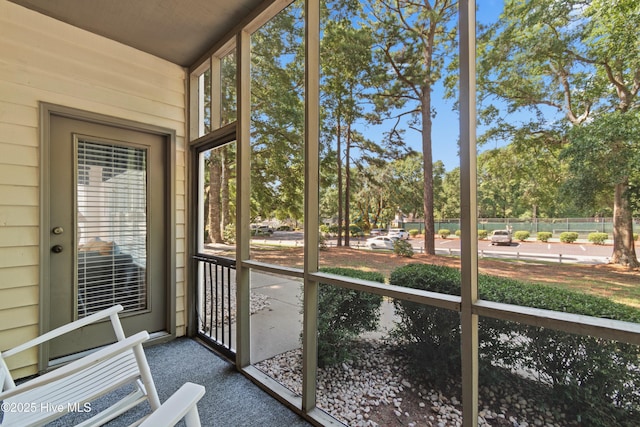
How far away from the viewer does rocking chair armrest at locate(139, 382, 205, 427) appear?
2.57ft

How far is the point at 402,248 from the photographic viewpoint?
1496 millimetres

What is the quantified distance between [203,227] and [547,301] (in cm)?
271

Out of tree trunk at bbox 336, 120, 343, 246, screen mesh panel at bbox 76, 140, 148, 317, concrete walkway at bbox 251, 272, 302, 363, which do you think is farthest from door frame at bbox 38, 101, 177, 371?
tree trunk at bbox 336, 120, 343, 246

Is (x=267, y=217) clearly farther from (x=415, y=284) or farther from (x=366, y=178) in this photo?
(x=415, y=284)

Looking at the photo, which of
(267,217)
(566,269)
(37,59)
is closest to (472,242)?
(566,269)

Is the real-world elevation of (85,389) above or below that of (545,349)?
below

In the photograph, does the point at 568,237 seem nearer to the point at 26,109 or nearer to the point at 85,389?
the point at 85,389

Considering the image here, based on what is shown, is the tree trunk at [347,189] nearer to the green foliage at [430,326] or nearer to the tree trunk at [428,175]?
the green foliage at [430,326]

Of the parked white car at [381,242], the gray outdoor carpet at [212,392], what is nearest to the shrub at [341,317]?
the parked white car at [381,242]

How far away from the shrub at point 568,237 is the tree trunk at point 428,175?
1.57 feet

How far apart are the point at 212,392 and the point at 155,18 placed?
2.70 meters

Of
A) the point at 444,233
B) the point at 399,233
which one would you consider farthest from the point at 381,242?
the point at 444,233

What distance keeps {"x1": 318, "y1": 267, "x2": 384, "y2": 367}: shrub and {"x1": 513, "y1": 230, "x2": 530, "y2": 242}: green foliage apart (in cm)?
79

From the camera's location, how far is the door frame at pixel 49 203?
2.05 m
